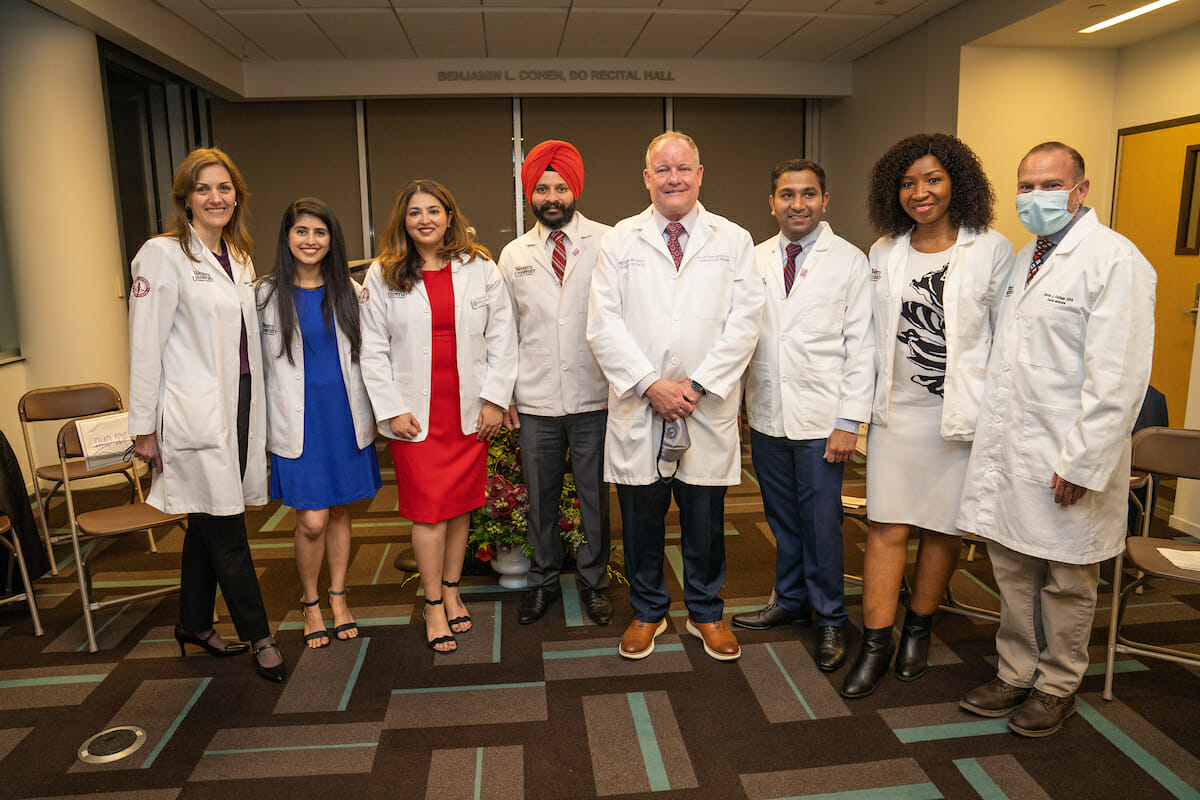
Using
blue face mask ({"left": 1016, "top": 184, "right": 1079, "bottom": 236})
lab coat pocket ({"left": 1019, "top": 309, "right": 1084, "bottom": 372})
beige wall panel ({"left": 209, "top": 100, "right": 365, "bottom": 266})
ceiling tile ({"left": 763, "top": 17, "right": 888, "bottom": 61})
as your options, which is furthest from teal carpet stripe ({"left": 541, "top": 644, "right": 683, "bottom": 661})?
beige wall panel ({"left": 209, "top": 100, "right": 365, "bottom": 266})

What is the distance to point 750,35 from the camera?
21.7ft

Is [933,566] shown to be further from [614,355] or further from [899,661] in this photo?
[614,355]

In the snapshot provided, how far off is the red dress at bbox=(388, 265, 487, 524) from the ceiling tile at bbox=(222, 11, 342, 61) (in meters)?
4.21

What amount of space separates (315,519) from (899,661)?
2.09 metres

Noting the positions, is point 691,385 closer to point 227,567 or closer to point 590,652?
point 590,652

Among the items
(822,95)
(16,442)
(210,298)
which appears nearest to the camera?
(210,298)

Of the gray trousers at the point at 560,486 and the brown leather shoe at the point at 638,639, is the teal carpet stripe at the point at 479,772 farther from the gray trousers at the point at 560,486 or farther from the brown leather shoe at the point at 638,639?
the gray trousers at the point at 560,486

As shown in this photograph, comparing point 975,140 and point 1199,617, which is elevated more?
point 975,140

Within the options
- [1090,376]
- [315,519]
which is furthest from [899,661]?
[315,519]

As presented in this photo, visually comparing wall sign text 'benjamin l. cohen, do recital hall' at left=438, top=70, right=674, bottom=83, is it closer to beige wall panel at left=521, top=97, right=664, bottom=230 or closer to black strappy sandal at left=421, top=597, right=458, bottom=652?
beige wall panel at left=521, top=97, right=664, bottom=230

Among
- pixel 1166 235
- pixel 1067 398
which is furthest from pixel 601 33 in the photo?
pixel 1067 398

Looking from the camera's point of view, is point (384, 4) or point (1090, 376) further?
point (384, 4)

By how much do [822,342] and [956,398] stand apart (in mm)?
461

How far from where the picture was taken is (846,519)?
165 inches
